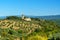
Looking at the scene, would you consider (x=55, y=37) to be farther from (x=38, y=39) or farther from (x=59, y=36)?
(x=38, y=39)

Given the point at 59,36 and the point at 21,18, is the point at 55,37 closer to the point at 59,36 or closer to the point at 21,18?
the point at 59,36

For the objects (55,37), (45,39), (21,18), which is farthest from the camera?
(21,18)

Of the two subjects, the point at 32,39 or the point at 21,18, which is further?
the point at 21,18

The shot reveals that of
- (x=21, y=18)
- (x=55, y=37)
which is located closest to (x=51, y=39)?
(x=55, y=37)

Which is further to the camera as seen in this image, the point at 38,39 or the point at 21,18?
the point at 21,18

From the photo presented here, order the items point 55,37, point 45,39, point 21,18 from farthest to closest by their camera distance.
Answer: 1. point 21,18
2. point 45,39
3. point 55,37

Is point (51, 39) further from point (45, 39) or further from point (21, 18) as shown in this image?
point (21, 18)

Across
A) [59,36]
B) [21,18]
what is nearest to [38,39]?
[59,36]
